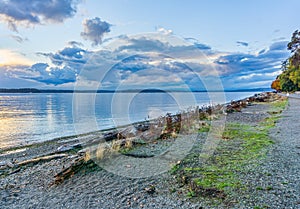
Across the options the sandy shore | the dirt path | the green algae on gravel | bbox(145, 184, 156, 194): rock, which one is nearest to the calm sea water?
the green algae on gravel

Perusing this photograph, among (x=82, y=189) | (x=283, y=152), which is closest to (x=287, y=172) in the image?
(x=283, y=152)

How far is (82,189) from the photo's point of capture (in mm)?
5664

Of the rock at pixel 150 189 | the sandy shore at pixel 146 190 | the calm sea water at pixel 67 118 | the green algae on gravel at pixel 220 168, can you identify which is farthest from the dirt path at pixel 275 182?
the calm sea water at pixel 67 118

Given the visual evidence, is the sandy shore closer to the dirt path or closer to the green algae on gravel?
the dirt path

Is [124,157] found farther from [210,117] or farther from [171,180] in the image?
[210,117]

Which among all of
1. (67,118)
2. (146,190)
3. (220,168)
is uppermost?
(220,168)

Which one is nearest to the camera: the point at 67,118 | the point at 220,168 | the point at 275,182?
the point at 275,182

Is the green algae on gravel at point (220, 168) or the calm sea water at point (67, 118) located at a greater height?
the green algae on gravel at point (220, 168)

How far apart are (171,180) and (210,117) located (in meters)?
12.1

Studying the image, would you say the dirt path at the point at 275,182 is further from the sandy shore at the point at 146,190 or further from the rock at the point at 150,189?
the rock at the point at 150,189

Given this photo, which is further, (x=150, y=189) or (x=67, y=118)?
(x=67, y=118)

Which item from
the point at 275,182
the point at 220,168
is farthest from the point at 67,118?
the point at 275,182

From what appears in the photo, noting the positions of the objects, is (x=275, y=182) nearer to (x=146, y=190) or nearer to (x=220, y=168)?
(x=220, y=168)

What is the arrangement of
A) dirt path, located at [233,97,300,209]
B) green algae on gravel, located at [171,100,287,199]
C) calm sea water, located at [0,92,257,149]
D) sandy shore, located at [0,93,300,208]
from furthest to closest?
calm sea water, located at [0,92,257,149]
green algae on gravel, located at [171,100,287,199]
sandy shore, located at [0,93,300,208]
dirt path, located at [233,97,300,209]
